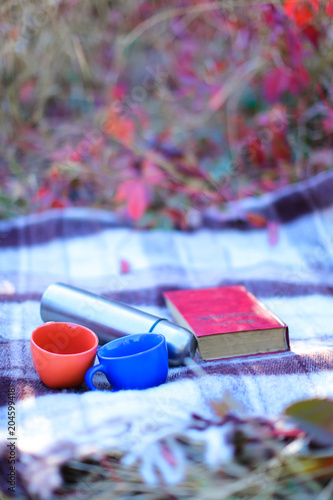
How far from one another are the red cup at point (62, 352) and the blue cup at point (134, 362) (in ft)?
0.07

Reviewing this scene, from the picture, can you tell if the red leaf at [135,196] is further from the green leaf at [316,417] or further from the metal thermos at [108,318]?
the green leaf at [316,417]

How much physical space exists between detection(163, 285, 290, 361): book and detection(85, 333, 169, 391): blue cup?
9cm

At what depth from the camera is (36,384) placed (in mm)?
730

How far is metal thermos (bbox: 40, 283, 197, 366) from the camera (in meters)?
0.77

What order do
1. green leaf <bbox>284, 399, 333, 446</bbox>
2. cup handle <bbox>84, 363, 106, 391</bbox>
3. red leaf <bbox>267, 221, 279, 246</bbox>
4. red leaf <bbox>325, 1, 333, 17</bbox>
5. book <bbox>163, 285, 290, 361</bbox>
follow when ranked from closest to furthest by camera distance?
green leaf <bbox>284, 399, 333, 446</bbox> < cup handle <bbox>84, 363, 106, 391</bbox> < book <bbox>163, 285, 290, 361</bbox> < red leaf <bbox>325, 1, 333, 17</bbox> < red leaf <bbox>267, 221, 279, 246</bbox>

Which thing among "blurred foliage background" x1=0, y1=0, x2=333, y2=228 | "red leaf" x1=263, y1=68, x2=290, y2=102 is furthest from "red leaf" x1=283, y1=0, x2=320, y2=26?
"red leaf" x1=263, y1=68, x2=290, y2=102

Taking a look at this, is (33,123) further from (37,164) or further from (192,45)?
(192,45)

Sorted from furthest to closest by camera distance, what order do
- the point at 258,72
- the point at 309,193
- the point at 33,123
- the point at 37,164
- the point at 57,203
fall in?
the point at 33,123 < the point at 37,164 < the point at 258,72 < the point at 57,203 < the point at 309,193

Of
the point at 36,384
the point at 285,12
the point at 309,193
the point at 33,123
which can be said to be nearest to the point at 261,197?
the point at 309,193

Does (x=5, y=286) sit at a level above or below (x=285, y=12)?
below

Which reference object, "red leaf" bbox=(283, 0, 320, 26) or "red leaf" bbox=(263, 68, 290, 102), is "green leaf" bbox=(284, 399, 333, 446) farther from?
"red leaf" bbox=(263, 68, 290, 102)

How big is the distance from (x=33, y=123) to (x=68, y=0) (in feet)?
1.62

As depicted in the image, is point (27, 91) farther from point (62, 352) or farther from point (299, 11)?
point (62, 352)

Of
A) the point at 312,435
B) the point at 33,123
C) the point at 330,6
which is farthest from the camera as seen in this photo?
the point at 33,123
